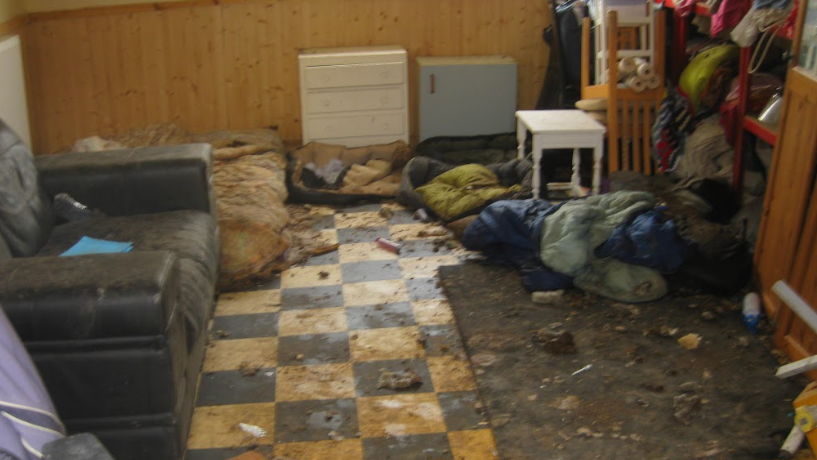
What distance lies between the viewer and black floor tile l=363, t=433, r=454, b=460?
2461mm

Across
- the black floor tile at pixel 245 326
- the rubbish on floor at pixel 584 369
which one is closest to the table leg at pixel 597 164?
the rubbish on floor at pixel 584 369

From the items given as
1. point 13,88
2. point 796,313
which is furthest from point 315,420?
point 13,88

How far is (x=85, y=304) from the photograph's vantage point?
213 cm

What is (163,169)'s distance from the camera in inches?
130

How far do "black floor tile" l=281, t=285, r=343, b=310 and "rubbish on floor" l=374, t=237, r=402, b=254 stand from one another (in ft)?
1.49

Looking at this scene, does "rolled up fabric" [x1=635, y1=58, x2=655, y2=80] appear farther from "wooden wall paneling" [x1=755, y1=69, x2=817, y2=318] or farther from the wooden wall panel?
"wooden wall paneling" [x1=755, y1=69, x2=817, y2=318]

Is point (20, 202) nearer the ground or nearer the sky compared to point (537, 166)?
nearer the sky

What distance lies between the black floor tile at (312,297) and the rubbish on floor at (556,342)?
0.85 meters

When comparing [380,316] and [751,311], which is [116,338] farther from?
[751,311]

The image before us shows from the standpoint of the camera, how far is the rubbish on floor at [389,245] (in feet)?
13.2

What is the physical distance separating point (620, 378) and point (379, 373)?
2.67ft

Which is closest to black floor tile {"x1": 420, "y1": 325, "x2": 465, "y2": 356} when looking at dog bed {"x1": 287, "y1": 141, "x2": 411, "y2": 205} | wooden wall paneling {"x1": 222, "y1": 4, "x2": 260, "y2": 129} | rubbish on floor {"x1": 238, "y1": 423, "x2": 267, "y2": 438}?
rubbish on floor {"x1": 238, "y1": 423, "x2": 267, "y2": 438}

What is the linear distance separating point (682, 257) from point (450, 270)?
0.98 metres

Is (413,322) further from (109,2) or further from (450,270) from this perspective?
(109,2)
